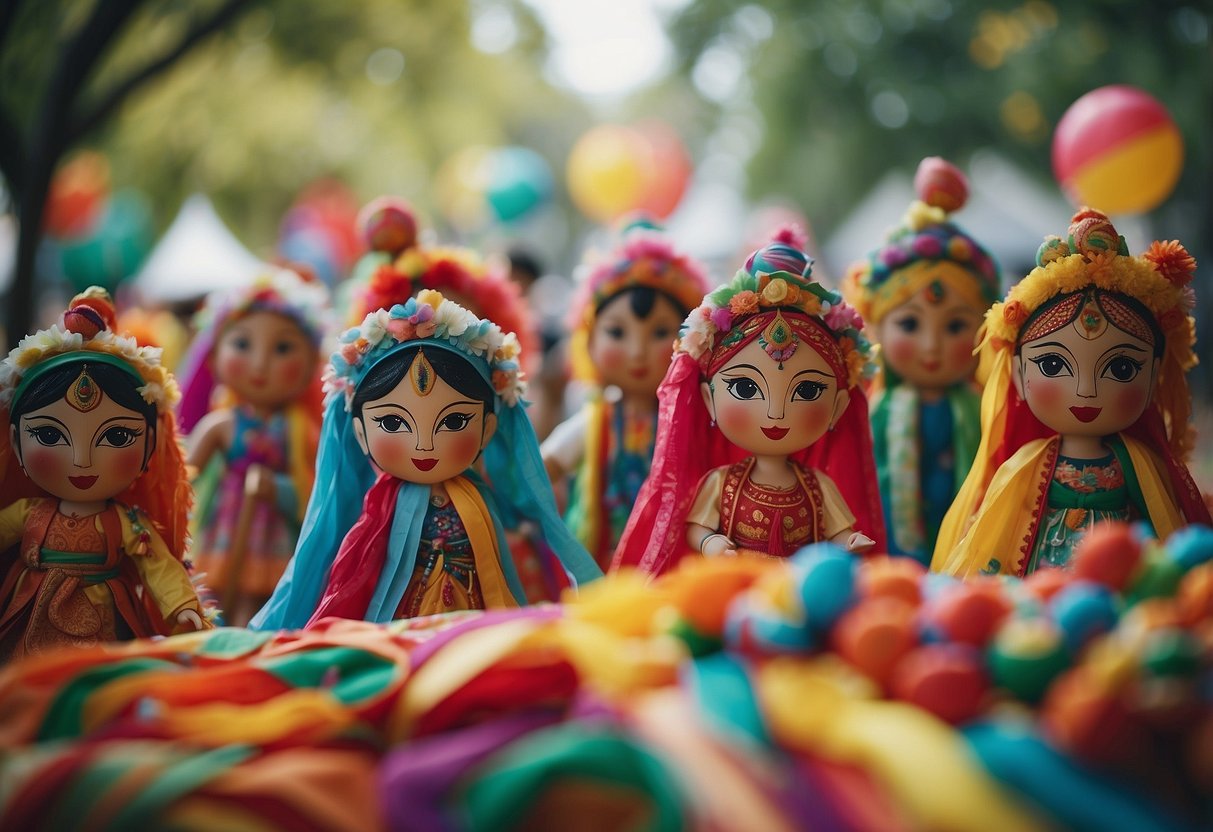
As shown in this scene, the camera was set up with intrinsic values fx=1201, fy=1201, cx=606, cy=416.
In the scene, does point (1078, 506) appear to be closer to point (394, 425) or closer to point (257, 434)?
point (394, 425)

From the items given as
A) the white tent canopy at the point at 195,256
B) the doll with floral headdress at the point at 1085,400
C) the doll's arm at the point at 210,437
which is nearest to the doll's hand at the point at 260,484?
the doll's arm at the point at 210,437

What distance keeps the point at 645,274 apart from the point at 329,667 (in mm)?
2358

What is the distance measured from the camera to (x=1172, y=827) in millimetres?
1610

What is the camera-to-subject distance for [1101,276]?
3008 mm

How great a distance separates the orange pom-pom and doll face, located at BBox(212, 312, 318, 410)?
2924mm

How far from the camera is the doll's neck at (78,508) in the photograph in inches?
116

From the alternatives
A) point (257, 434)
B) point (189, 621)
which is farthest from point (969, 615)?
point (257, 434)

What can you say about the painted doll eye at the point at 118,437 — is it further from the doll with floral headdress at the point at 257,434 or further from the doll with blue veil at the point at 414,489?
the doll with floral headdress at the point at 257,434

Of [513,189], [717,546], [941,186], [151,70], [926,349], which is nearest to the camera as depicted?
[717,546]

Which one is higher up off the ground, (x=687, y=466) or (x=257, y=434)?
(x=687, y=466)

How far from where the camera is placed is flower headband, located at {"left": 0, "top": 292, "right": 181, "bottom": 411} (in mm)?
2922

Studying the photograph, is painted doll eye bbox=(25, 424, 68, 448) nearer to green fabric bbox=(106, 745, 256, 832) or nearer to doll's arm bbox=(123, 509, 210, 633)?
doll's arm bbox=(123, 509, 210, 633)

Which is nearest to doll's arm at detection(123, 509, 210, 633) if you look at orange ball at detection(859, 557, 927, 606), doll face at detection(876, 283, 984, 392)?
orange ball at detection(859, 557, 927, 606)

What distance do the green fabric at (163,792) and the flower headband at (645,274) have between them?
275cm
